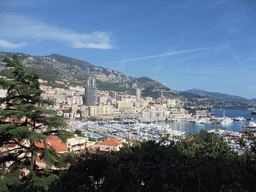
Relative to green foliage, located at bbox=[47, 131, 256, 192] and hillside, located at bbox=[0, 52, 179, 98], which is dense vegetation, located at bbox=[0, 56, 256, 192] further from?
hillside, located at bbox=[0, 52, 179, 98]

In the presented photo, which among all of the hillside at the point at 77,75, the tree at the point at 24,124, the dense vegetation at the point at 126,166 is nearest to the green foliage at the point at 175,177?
the dense vegetation at the point at 126,166

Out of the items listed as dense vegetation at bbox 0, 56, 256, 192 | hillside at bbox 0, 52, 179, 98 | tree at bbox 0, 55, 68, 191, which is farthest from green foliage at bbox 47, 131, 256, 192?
hillside at bbox 0, 52, 179, 98

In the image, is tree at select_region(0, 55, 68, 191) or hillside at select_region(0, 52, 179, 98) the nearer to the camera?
tree at select_region(0, 55, 68, 191)

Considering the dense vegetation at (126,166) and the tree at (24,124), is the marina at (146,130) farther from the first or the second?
the dense vegetation at (126,166)

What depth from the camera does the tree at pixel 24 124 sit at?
4.02 metres

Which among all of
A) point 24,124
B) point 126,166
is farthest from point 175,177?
point 24,124

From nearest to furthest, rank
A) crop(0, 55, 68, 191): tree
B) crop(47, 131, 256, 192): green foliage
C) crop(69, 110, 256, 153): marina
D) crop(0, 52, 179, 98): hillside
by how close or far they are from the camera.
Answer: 1. crop(47, 131, 256, 192): green foliage
2. crop(0, 55, 68, 191): tree
3. crop(69, 110, 256, 153): marina
4. crop(0, 52, 179, 98): hillside

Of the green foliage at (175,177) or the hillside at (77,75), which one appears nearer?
the green foliage at (175,177)

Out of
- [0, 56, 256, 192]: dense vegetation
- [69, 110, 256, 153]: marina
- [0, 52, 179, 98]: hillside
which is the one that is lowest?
[69, 110, 256, 153]: marina

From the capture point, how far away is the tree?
4023 mm

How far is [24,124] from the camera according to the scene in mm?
4492

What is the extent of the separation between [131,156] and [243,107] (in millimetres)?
146933

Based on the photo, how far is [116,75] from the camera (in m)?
127

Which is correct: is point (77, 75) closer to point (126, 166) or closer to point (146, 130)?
point (146, 130)
